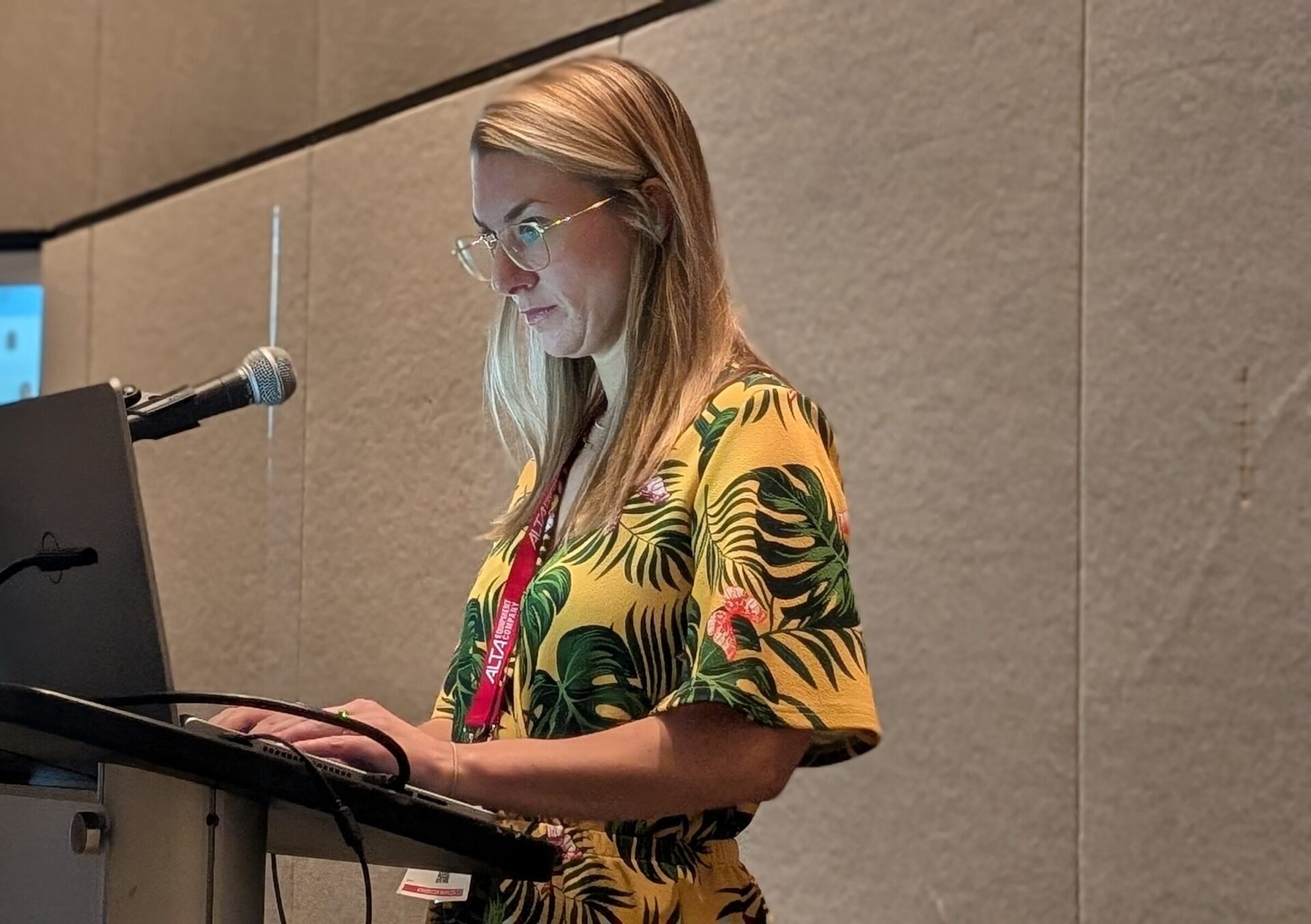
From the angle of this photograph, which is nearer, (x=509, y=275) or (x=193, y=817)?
(x=193, y=817)

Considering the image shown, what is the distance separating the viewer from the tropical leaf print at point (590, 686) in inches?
50.9

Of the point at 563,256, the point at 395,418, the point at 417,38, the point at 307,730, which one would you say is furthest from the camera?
the point at 417,38

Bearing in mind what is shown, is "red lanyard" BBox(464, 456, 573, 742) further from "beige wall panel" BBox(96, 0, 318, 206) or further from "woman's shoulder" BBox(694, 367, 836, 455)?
"beige wall panel" BBox(96, 0, 318, 206)

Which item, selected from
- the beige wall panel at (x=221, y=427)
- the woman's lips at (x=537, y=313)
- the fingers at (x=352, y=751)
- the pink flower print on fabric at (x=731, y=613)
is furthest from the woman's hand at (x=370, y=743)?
the beige wall panel at (x=221, y=427)

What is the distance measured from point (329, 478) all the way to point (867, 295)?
54.7 inches

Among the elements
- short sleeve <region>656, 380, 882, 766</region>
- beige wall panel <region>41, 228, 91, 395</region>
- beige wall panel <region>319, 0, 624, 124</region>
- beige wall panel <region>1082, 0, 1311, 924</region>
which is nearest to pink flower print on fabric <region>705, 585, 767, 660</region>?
short sleeve <region>656, 380, 882, 766</region>

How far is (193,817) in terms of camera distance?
3.45 feet

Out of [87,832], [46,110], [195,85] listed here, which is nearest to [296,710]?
[87,832]

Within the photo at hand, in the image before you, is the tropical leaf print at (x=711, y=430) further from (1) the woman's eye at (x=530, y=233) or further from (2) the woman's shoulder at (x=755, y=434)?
(1) the woman's eye at (x=530, y=233)

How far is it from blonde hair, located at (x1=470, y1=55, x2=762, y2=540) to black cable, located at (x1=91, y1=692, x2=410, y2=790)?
32 centimetres

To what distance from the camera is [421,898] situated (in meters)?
1.27

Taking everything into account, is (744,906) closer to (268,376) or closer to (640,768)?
(640,768)

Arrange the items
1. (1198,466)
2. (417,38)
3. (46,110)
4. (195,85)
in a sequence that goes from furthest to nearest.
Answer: (46,110)
(195,85)
(417,38)
(1198,466)

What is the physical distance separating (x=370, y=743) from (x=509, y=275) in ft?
1.64
